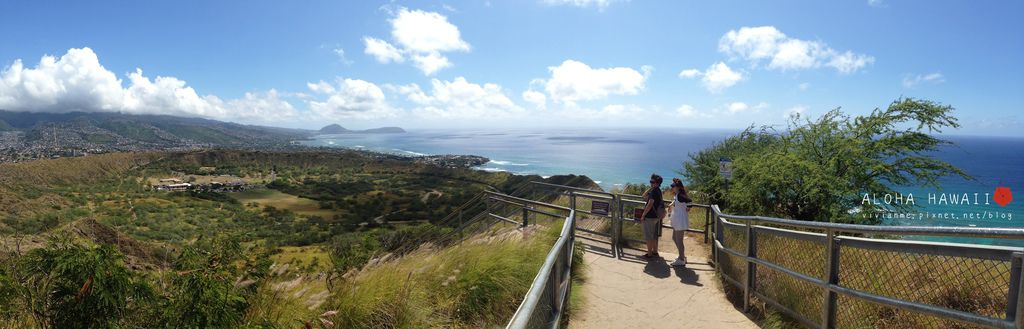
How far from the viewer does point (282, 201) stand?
3425 inches

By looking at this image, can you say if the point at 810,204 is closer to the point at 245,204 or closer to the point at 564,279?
the point at 564,279

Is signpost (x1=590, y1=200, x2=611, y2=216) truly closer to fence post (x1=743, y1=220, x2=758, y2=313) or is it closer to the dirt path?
the dirt path

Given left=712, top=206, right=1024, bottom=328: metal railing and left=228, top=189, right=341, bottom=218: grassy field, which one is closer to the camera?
left=712, top=206, right=1024, bottom=328: metal railing

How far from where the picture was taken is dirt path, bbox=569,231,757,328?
4.96 metres

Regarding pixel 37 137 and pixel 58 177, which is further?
pixel 37 137

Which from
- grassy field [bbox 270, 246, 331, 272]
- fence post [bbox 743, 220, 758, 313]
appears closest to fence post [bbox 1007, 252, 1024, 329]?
fence post [bbox 743, 220, 758, 313]

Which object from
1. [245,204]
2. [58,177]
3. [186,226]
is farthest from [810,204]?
[58,177]

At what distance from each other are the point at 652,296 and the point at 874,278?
2.47 meters

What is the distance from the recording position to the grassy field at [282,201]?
78375mm

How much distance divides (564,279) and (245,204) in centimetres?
8994

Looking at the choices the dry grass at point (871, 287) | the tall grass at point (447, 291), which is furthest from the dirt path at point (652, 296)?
the tall grass at point (447, 291)

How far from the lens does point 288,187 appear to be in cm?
10388

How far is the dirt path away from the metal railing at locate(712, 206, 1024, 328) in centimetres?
43

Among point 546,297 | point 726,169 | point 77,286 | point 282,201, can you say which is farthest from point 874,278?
point 282,201
